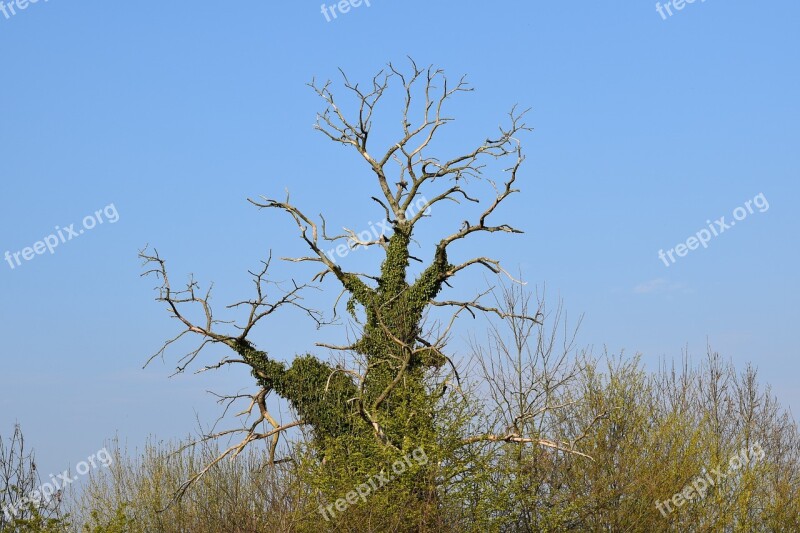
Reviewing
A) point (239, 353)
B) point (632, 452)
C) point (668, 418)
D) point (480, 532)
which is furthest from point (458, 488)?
point (239, 353)

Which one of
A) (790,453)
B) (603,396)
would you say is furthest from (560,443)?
(790,453)

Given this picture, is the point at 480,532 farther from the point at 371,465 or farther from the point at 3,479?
the point at 3,479

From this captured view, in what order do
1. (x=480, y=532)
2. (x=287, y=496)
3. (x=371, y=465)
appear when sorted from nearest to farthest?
A: (x=287, y=496)
(x=480, y=532)
(x=371, y=465)

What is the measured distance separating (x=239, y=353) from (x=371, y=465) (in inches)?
188

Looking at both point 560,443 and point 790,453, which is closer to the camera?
point 560,443

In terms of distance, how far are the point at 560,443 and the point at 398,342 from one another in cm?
362

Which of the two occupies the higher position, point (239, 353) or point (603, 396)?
point (239, 353)

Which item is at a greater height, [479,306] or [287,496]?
[479,306]

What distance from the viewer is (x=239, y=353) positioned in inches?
809

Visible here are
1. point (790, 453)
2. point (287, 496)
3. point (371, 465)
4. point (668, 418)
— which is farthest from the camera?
point (790, 453)

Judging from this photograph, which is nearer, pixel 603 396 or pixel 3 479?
pixel 3 479

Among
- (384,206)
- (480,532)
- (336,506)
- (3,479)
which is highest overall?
(384,206)

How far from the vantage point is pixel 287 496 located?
581 inches

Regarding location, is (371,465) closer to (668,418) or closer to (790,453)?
(668,418)
